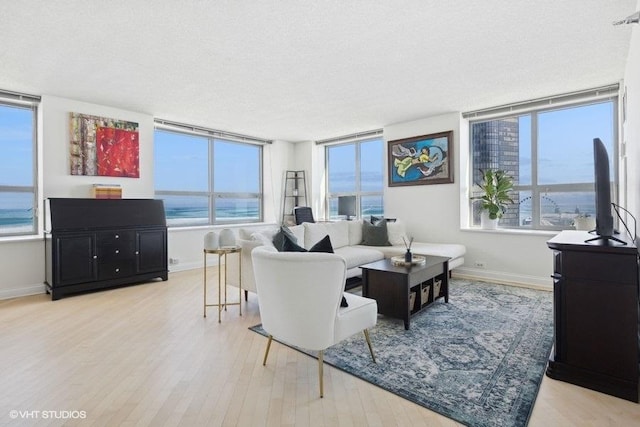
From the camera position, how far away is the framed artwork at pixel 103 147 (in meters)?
4.46

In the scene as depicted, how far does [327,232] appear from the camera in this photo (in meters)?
4.74

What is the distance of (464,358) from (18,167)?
558cm

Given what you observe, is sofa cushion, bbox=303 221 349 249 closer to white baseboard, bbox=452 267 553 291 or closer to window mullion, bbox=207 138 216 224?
white baseboard, bbox=452 267 553 291

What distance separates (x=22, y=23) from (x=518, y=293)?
5519 mm

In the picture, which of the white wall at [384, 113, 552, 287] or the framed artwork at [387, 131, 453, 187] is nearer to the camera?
the white wall at [384, 113, 552, 287]

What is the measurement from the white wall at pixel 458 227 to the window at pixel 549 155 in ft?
1.37

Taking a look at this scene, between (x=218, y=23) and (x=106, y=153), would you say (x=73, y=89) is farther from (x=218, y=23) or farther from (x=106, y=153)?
(x=218, y=23)

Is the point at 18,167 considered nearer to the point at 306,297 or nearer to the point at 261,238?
the point at 261,238

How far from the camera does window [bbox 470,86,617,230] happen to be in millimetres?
4305

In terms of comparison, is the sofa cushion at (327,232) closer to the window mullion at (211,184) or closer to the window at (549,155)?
the window at (549,155)

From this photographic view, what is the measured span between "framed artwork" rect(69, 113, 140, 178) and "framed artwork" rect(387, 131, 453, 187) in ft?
13.6

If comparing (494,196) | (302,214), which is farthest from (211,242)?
(494,196)

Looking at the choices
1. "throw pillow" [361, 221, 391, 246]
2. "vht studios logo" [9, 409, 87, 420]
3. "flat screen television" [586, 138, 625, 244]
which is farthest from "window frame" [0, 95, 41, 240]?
"flat screen television" [586, 138, 625, 244]

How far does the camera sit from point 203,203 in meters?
6.32
